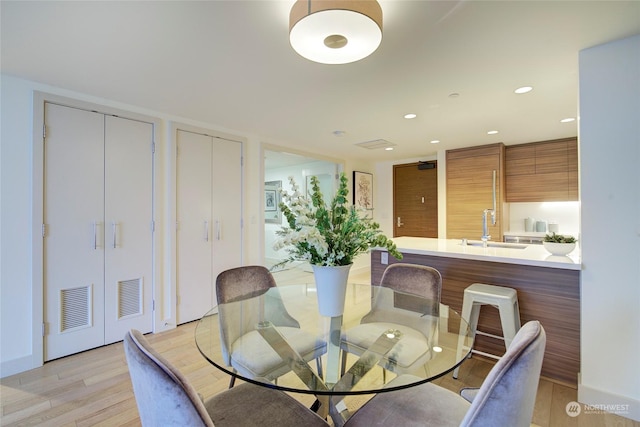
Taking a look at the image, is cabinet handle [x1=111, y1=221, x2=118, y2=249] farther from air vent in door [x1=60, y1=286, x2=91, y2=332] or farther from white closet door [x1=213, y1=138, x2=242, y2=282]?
white closet door [x1=213, y1=138, x2=242, y2=282]

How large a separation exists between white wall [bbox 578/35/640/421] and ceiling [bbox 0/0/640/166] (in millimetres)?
234

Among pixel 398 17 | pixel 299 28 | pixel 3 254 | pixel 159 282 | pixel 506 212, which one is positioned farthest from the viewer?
pixel 506 212

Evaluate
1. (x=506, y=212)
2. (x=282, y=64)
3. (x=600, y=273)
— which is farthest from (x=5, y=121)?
(x=506, y=212)

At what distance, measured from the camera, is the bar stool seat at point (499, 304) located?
81.7 inches

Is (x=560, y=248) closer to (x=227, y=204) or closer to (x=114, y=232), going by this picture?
(x=227, y=204)

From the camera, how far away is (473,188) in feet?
14.8

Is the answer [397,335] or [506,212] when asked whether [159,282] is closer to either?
[397,335]

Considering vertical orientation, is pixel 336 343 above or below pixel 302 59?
below

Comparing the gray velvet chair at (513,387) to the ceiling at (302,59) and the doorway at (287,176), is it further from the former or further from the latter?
the doorway at (287,176)

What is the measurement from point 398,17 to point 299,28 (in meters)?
0.62

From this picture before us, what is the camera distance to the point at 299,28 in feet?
4.26

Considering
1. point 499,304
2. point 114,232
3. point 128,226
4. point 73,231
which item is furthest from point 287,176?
point 499,304

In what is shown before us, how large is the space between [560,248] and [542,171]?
2.70 metres

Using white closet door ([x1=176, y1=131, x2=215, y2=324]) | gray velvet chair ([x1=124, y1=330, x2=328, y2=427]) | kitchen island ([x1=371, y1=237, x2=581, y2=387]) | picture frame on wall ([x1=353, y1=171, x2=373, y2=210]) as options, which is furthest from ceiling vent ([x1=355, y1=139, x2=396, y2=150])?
gray velvet chair ([x1=124, y1=330, x2=328, y2=427])
